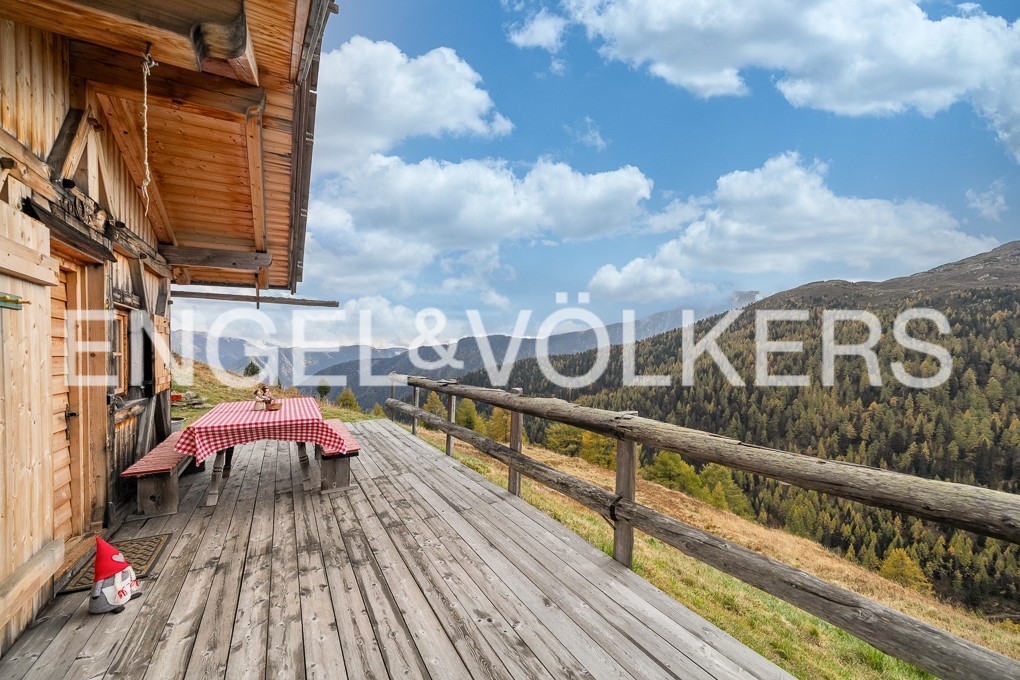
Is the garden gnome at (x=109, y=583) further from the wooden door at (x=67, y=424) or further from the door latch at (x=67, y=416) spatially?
the door latch at (x=67, y=416)

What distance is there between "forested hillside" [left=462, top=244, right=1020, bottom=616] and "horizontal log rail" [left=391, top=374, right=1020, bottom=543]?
4328cm

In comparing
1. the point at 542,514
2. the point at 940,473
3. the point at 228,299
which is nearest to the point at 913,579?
the point at 940,473

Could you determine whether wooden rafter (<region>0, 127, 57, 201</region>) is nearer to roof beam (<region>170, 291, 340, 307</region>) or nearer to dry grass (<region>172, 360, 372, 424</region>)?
roof beam (<region>170, 291, 340, 307</region>)

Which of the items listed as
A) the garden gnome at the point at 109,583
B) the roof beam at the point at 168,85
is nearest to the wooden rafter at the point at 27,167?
the roof beam at the point at 168,85

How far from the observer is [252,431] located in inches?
176

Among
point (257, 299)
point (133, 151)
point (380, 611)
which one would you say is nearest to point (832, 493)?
point (380, 611)

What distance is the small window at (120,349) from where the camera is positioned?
14.8ft

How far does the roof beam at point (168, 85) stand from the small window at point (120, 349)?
7.46ft

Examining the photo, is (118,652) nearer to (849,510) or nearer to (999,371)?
(849,510)

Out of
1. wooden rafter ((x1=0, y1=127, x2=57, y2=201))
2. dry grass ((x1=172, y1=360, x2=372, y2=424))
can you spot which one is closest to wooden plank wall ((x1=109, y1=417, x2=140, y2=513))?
wooden rafter ((x1=0, y1=127, x2=57, y2=201))

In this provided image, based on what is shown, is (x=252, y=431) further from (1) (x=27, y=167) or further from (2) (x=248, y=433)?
(1) (x=27, y=167)

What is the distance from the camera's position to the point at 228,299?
873cm

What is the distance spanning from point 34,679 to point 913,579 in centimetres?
6126

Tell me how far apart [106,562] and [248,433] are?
1.93 m
